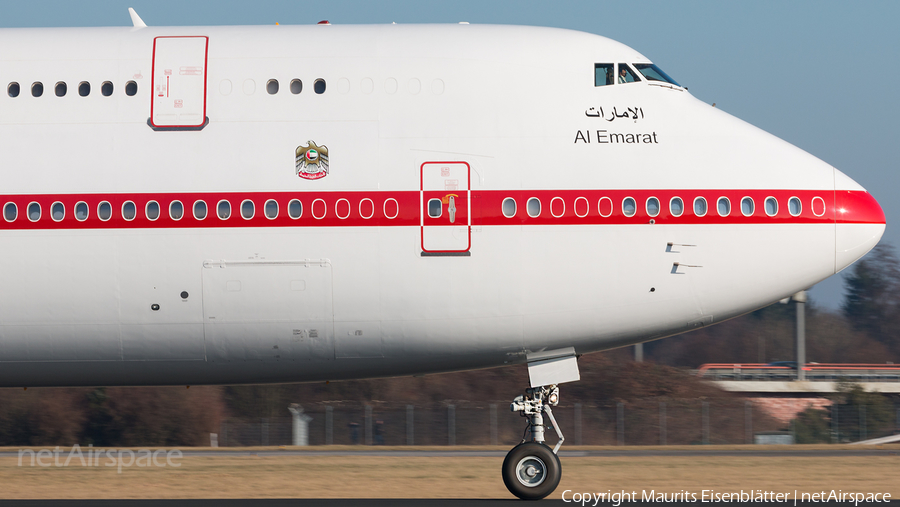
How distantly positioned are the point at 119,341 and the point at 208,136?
327 centimetres

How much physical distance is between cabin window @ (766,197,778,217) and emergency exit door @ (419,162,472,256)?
430 cm

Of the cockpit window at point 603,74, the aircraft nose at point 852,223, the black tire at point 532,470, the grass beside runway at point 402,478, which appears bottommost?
the grass beside runway at point 402,478

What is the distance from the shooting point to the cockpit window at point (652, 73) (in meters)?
14.6

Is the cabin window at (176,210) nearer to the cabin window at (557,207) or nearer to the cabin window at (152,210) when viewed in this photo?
the cabin window at (152,210)

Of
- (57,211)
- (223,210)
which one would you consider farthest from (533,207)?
(57,211)

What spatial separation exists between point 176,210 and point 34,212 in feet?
6.84

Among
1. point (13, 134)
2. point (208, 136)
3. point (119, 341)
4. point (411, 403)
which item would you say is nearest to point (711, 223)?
point (208, 136)

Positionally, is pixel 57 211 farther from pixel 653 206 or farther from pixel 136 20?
pixel 653 206

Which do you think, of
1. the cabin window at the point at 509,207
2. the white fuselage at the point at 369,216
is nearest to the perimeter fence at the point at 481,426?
the white fuselage at the point at 369,216

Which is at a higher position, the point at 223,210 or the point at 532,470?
the point at 223,210

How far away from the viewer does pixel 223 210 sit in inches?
531

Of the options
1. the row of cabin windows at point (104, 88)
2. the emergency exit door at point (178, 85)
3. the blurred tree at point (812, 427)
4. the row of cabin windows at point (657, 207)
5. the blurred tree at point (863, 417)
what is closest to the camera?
the row of cabin windows at point (657, 207)

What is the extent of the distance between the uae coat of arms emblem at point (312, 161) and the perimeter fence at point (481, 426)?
31.6 metres

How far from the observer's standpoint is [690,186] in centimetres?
1367
